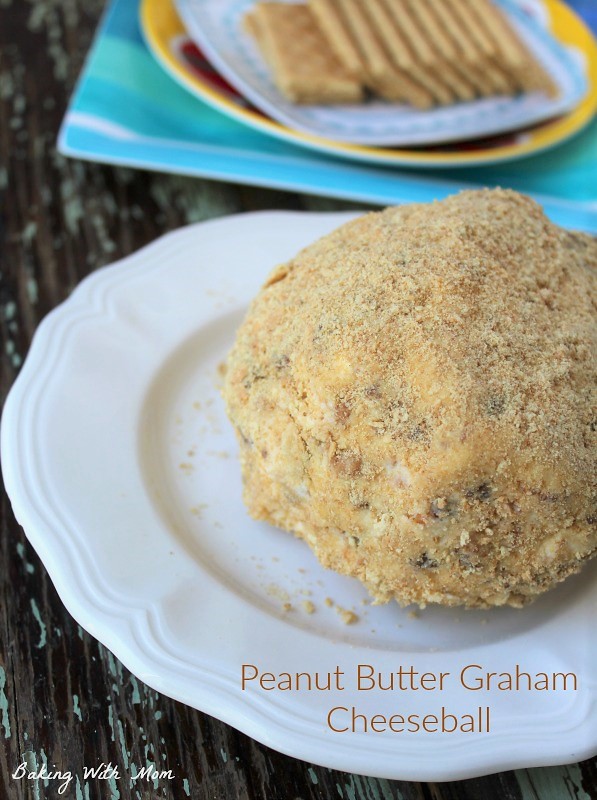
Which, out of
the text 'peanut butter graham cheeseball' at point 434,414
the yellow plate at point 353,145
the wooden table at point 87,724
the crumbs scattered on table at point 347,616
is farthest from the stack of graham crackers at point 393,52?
the crumbs scattered on table at point 347,616

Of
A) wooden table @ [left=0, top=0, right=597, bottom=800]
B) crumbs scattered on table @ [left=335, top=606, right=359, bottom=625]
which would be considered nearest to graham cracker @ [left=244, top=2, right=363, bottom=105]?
wooden table @ [left=0, top=0, right=597, bottom=800]

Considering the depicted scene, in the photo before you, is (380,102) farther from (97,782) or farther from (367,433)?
(97,782)

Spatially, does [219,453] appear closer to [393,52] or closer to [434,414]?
[434,414]

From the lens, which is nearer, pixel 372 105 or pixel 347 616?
pixel 347 616

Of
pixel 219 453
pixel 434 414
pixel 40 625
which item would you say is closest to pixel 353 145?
pixel 219 453

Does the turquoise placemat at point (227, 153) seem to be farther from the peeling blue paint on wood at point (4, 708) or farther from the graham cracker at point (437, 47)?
the peeling blue paint on wood at point (4, 708)

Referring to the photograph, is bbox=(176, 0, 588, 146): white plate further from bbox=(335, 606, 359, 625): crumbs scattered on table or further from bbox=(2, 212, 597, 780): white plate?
bbox=(335, 606, 359, 625): crumbs scattered on table

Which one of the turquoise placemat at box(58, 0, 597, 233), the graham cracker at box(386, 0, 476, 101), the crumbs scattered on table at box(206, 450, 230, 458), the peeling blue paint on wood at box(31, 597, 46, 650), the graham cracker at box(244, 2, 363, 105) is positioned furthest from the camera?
the graham cracker at box(386, 0, 476, 101)

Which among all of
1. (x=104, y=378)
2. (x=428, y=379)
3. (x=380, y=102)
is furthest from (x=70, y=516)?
(x=380, y=102)
